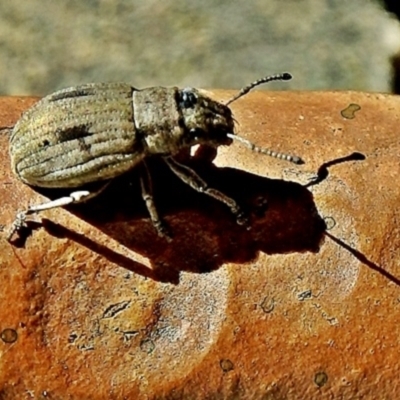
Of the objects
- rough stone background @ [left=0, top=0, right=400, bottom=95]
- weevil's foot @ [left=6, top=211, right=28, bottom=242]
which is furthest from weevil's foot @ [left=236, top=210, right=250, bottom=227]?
rough stone background @ [left=0, top=0, right=400, bottom=95]

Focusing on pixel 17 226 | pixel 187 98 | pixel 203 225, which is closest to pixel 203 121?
pixel 187 98

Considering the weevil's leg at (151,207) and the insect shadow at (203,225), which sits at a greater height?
the weevil's leg at (151,207)

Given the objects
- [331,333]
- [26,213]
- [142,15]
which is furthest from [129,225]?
[142,15]

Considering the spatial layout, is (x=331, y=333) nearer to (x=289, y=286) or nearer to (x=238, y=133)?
(x=289, y=286)

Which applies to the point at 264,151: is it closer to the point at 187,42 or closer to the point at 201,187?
the point at 201,187

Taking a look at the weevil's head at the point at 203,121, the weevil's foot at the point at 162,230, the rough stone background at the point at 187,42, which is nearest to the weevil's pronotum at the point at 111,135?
the weevil's head at the point at 203,121

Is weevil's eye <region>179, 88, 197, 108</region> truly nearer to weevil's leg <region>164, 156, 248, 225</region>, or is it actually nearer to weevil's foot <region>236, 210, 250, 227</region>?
weevil's leg <region>164, 156, 248, 225</region>

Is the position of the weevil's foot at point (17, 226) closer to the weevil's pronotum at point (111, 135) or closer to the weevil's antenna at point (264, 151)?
the weevil's pronotum at point (111, 135)
